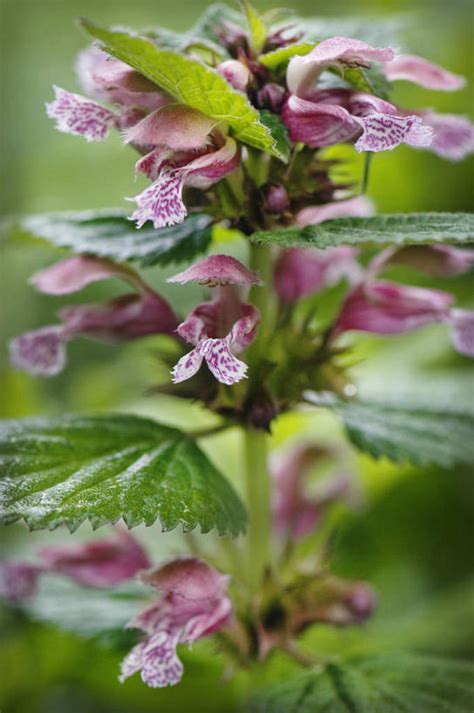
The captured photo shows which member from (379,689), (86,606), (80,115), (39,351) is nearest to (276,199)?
(80,115)

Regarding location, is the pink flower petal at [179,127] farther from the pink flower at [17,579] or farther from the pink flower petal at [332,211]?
the pink flower at [17,579]

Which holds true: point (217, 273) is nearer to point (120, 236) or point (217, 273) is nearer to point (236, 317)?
point (236, 317)

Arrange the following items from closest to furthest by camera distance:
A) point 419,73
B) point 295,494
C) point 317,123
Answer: point 317,123
point 419,73
point 295,494

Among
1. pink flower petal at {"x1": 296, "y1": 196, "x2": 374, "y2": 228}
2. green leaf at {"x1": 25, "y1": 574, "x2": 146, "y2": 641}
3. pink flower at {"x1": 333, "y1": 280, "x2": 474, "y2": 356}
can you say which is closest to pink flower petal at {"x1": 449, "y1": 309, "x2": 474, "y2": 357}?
pink flower at {"x1": 333, "y1": 280, "x2": 474, "y2": 356}

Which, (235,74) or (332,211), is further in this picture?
(332,211)

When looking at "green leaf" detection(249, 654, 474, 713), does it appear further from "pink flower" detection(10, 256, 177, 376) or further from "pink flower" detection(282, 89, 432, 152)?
"pink flower" detection(282, 89, 432, 152)

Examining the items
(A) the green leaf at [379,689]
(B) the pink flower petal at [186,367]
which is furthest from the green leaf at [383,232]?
(A) the green leaf at [379,689]
